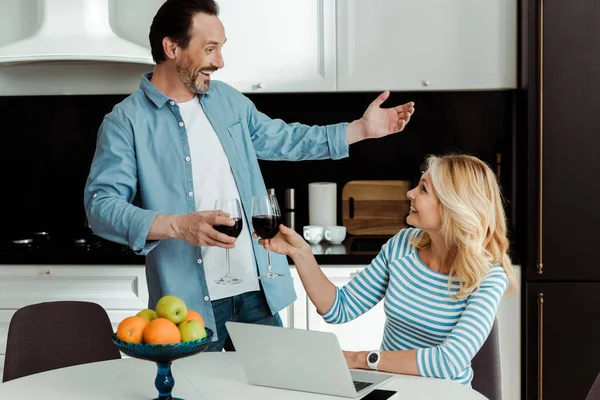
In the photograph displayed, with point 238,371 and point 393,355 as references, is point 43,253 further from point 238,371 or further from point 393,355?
point 393,355

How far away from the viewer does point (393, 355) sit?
187cm

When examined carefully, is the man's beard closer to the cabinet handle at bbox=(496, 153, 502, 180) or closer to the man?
the man

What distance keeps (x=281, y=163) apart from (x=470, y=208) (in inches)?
74.2

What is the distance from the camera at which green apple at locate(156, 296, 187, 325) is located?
1.63m

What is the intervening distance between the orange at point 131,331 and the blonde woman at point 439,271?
517 millimetres

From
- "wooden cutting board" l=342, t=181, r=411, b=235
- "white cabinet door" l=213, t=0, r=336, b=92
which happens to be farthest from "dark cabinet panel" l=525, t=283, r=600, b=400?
"white cabinet door" l=213, t=0, r=336, b=92

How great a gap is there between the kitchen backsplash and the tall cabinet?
0.55 metres

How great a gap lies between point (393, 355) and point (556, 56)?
175 cm

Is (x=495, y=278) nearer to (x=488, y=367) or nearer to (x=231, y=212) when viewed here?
(x=488, y=367)

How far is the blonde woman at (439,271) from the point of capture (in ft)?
6.53

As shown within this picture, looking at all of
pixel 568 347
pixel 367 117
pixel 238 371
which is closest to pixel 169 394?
pixel 238 371

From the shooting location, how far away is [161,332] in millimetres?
1582

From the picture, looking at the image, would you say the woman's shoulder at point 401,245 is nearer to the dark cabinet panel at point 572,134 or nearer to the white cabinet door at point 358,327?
the white cabinet door at point 358,327

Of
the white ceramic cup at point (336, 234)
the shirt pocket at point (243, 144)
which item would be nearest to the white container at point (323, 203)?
the white ceramic cup at point (336, 234)
